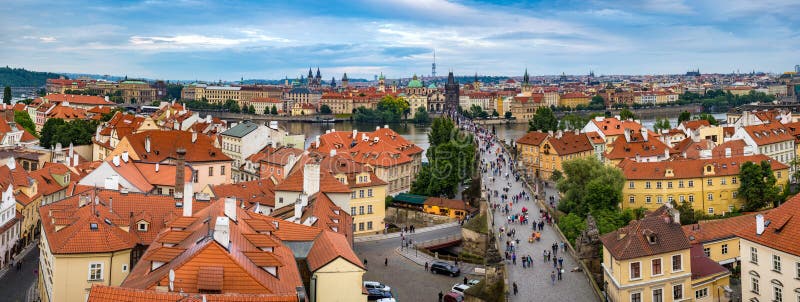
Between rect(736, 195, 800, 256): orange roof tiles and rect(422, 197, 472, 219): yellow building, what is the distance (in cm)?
1983

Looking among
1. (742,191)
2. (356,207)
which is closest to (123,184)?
(356,207)

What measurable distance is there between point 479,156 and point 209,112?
121 metres

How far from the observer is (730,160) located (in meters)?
44.3

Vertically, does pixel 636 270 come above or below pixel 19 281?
above

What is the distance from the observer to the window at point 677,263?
955 inches

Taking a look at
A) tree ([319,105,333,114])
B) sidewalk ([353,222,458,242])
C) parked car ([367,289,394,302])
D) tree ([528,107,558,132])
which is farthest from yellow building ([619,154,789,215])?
tree ([319,105,333,114])

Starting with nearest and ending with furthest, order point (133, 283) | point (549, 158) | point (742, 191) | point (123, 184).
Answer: point (133, 283) → point (123, 184) → point (742, 191) → point (549, 158)

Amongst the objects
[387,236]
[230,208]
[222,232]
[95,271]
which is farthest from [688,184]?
[222,232]

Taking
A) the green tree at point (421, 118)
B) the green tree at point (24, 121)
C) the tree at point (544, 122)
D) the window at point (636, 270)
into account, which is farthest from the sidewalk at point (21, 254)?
the green tree at point (421, 118)

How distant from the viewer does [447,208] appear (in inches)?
1694

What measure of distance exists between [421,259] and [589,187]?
11445 millimetres

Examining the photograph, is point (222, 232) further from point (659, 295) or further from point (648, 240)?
point (659, 295)

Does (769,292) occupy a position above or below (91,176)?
below

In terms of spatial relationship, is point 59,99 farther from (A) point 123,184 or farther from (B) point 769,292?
(B) point 769,292
